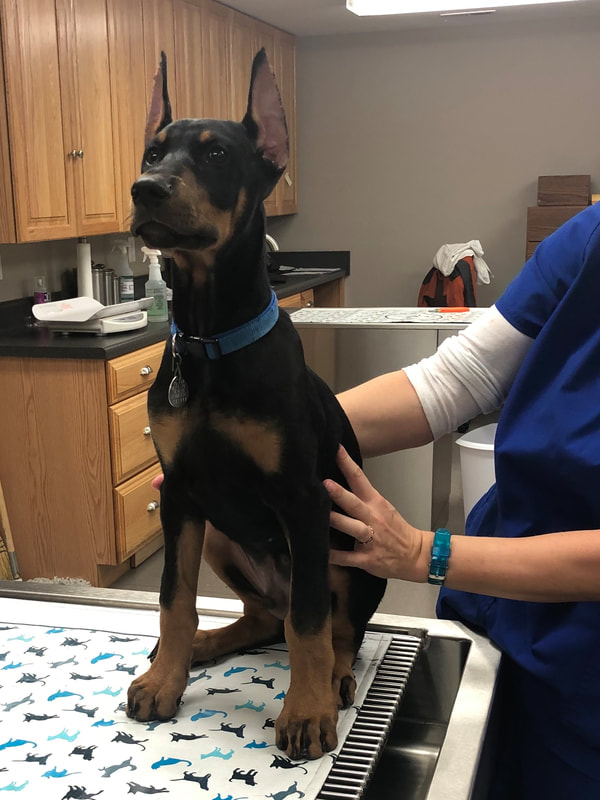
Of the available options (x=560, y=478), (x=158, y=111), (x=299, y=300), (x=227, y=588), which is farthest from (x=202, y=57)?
(x=560, y=478)

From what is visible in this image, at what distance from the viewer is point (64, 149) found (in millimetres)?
3447

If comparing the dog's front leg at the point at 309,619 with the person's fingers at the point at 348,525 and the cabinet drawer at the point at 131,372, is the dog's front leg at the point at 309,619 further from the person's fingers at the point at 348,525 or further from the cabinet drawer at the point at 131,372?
the cabinet drawer at the point at 131,372

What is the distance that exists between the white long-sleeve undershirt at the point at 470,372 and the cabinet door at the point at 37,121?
2348 millimetres

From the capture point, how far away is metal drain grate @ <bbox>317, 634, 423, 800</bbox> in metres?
0.81

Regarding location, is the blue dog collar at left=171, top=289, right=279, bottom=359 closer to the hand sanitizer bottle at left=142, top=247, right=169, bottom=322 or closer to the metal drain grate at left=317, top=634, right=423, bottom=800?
the metal drain grate at left=317, top=634, right=423, bottom=800

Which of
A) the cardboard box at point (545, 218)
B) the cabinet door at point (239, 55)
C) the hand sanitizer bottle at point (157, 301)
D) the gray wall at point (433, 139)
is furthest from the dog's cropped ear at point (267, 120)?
the gray wall at point (433, 139)

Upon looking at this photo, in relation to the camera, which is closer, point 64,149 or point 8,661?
point 8,661

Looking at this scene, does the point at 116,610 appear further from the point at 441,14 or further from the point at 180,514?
the point at 441,14

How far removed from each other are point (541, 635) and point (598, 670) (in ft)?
0.26

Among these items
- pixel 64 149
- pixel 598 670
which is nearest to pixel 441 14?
pixel 64 149

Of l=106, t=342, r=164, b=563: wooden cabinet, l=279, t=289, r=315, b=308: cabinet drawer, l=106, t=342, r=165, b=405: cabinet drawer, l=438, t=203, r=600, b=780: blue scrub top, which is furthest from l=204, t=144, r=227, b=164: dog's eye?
l=279, t=289, r=315, b=308: cabinet drawer

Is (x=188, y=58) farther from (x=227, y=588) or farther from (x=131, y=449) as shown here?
(x=227, y=588)

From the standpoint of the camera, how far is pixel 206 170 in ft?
2.72

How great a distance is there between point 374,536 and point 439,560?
90 mm
